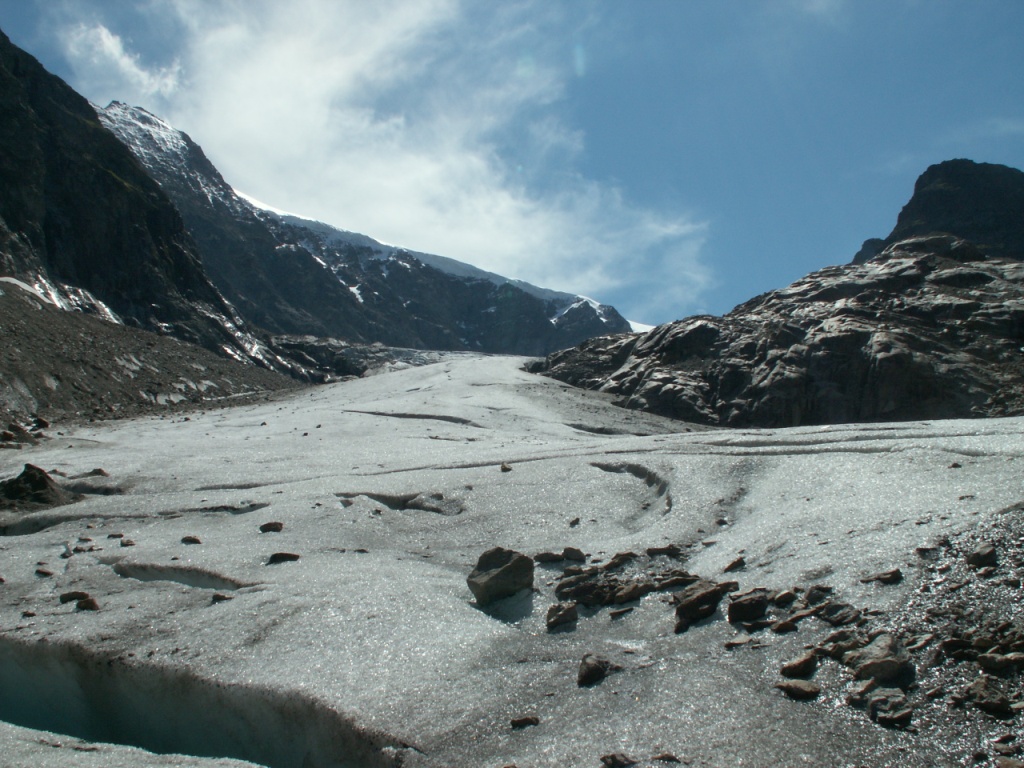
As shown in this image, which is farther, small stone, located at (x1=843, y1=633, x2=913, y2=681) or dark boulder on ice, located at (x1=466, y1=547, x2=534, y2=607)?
dark boulder on ice, located at (x1=466, y1=547, x2=534, y2=607)

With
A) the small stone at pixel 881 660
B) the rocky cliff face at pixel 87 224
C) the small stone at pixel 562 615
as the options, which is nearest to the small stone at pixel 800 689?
the small stone at pixel 881 660

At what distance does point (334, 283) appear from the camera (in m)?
141

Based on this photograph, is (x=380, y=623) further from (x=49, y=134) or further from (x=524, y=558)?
(x=49, y=134)

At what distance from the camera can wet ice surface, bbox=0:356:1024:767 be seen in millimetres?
3293

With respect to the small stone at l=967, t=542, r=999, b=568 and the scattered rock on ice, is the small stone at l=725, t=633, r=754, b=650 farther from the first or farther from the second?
the small stone at l=967, t=542, r=999, b=568

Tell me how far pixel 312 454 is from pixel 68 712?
8131mm

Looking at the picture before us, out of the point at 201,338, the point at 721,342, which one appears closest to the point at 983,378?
the point at 721,342

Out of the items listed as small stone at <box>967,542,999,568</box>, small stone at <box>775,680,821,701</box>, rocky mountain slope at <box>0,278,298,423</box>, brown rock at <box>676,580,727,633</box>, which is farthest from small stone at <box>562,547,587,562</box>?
rocky mountain slope at <box>0,278,298,423</box>

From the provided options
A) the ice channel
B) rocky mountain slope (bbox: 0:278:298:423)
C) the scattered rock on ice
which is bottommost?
the ice channel

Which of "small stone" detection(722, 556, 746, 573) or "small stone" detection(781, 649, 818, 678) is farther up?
"small stone" detection(722, 556, 746, 573)

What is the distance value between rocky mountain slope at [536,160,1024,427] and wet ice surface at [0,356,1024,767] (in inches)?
591

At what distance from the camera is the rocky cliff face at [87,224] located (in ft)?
150

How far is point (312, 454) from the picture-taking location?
41.0 feet

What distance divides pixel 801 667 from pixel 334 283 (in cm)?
14363
